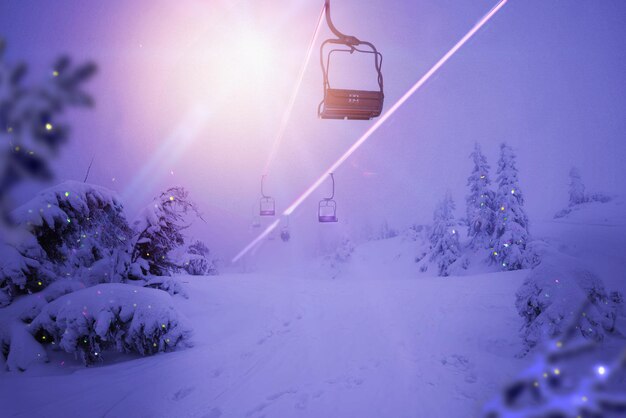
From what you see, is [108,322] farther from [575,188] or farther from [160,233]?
[575,188]

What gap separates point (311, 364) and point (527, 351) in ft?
14.8

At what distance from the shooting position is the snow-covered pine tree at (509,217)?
27.7 meters

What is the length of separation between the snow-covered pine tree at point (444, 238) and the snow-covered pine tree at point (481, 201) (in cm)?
316

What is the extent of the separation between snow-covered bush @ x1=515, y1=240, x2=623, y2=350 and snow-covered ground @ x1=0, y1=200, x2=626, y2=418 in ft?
1.36

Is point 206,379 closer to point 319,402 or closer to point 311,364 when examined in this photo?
point 311,364

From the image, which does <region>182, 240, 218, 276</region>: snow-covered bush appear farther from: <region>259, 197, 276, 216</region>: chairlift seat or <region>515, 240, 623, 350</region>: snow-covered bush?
<region>515, 240, 623, 350</region>: snow-covered bush

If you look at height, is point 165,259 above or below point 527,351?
above

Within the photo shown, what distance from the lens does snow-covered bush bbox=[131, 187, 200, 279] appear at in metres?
11.3

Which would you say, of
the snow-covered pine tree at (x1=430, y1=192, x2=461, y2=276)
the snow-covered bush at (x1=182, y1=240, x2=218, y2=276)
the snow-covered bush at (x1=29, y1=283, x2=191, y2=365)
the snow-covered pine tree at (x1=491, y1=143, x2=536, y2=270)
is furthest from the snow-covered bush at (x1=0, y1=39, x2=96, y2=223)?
the snow-covered pine tree at (x1=430, y1=192, x2=461, y2=276)

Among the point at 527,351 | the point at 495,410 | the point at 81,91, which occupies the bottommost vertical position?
the point at 527,351

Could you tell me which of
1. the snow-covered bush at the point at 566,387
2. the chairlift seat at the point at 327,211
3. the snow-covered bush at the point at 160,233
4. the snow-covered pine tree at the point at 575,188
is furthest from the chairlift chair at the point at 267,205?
the snow-covered pine tree at the point at 575,188

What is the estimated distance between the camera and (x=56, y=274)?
8656mm

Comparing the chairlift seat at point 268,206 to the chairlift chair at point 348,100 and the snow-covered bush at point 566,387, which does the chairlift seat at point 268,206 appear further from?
the snow-covered bush at point 566,387

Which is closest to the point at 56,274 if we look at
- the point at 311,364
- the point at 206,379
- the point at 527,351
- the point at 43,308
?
the point at 43,308
